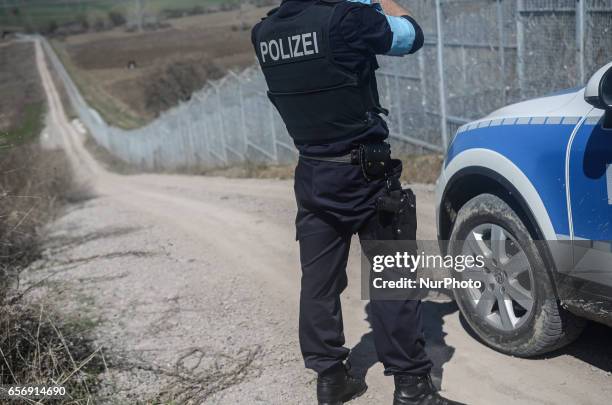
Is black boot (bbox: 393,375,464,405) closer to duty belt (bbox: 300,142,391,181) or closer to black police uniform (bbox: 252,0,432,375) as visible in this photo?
black police uniform (bbox: 252,0,432,375)

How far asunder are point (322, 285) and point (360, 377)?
2.50 feet

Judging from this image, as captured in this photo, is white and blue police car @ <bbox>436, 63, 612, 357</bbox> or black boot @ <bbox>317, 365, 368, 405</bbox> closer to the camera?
white and blue police car @ <bbox>436, 63, 612, 357</bbox>

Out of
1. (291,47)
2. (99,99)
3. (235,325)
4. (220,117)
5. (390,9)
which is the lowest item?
(99,99)

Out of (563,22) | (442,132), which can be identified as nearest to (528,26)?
(563,22)

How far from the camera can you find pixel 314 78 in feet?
10.6

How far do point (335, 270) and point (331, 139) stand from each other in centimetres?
61

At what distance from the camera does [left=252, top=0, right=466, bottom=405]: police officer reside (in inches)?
124

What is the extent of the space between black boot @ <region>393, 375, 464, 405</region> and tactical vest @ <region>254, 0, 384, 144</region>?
1108mm

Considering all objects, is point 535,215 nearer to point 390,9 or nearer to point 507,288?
point 507,288

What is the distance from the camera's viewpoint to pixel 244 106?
59.6 ft

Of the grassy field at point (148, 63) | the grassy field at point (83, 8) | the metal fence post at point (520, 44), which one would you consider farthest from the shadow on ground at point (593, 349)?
the grassy field at point (83, 8)

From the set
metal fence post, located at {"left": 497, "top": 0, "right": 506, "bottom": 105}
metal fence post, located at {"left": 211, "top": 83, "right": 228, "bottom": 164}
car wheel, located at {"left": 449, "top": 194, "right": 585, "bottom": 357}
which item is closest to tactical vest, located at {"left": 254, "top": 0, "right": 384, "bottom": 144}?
car wheel, located at {"left": 449, "top": 194, "right": 585, "bottom": 357}

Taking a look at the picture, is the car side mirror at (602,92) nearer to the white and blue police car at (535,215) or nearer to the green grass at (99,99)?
the white and blue police car at (535,215)

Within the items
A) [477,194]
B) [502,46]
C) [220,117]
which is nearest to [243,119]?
[220,117]
